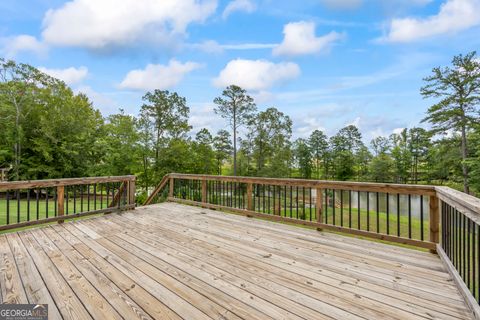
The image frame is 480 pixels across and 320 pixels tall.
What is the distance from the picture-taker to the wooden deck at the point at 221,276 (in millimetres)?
1590

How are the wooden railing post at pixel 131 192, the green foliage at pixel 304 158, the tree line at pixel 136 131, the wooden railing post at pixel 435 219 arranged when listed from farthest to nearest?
the green foliage at pixel 304 158 < the tree line at pixel 136 131 < the wooden railing post at pixel 131 192 < the wooden railing post at pixel 435 219

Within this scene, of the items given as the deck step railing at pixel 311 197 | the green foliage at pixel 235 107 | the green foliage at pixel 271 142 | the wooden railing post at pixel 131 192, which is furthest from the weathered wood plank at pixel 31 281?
the green foliage at pixel 271 142

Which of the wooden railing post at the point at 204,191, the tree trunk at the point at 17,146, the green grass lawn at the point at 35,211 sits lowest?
the green grass lawn at the point at 35,211

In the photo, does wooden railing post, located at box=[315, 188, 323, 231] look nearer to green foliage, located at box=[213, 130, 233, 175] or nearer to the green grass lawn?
the green grass lawn

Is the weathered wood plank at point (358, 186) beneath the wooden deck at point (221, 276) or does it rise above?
above

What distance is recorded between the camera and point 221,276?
2.06 m

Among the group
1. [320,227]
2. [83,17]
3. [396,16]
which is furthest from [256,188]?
[396,16]

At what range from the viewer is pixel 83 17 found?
277 inches

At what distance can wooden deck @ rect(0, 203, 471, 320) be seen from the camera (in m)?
1.59

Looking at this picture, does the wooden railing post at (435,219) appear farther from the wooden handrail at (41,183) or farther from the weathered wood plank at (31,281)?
the wooden handrail at (41,183)

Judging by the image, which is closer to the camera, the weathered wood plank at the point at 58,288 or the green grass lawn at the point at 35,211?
the weathered wood plank at the point at 58,288

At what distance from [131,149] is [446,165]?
73.0 feet

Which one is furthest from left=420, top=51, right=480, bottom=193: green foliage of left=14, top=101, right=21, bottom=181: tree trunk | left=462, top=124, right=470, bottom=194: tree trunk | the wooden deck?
left=14, top=101, right=21, bottom=181: tree trunk

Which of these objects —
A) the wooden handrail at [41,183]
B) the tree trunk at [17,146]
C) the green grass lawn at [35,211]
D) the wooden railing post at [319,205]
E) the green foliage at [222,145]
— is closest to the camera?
the wooden handrail at [41,183]
